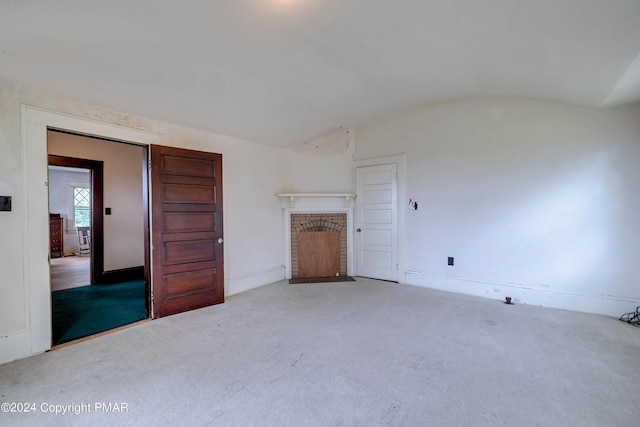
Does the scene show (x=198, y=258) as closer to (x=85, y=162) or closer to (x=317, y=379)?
(x=317, y=379)

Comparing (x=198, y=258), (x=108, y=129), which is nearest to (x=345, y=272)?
(x=198, y=258)

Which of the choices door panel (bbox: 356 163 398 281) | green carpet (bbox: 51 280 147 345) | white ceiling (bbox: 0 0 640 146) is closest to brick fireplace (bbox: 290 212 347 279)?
door panel (bbox: 356 163 398 281)

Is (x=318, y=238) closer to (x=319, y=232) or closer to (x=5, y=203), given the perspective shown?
(x=319, y=232)

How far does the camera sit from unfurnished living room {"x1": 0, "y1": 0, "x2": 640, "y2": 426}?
1979 millimetres

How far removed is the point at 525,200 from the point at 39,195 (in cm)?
536

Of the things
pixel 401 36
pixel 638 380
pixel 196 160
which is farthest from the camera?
pixel 196 160

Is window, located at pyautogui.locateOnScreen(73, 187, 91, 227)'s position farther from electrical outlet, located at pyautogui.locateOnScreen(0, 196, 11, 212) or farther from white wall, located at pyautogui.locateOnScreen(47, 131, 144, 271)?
electrical outlet, located at pyautogui.locateOnScreen(0, 196, 11, 212)

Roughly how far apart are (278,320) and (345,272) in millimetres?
2387

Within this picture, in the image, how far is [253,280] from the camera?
4.65m

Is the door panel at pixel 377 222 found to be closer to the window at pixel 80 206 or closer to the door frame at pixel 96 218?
the door frame at pixel 96 218

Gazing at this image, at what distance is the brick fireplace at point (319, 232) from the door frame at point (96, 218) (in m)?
3.14

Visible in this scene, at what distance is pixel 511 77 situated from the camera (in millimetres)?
3221

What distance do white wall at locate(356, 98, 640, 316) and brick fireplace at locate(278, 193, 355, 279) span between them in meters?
1.16

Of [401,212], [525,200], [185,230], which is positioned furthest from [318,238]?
[525,200]
